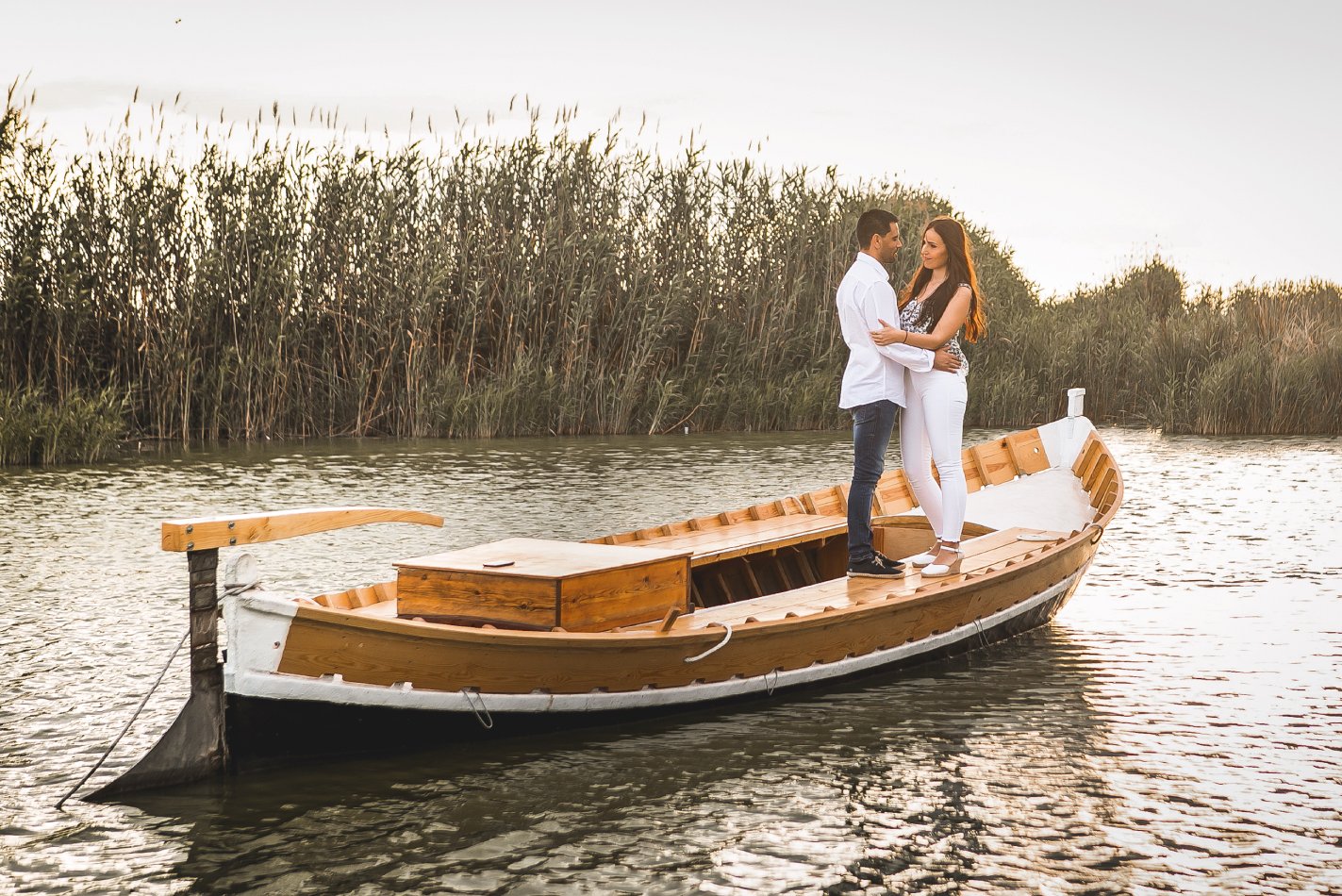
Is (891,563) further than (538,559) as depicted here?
Yes

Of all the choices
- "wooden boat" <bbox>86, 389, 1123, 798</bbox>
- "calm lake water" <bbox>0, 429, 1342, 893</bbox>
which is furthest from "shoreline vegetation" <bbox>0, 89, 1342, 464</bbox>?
"wooden boat" <bbox>86, 389, 1123, 798</bbox>

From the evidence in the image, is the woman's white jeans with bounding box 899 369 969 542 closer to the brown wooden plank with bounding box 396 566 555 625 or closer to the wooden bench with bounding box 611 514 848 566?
the wooden bench with bounding box 611 514 848 566

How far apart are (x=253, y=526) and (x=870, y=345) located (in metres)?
2.79

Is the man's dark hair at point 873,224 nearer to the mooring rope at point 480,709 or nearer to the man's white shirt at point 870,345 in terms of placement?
the man's white shirt at point 870,345

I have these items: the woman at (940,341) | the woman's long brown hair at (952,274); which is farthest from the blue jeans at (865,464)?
the woman's long brown hair at (952,274)

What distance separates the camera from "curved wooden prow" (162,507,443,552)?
13.6 ft

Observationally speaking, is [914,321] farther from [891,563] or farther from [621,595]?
[621,595]

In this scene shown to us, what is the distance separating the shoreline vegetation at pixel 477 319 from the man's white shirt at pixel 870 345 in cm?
1009

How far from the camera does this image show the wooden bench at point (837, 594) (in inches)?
220

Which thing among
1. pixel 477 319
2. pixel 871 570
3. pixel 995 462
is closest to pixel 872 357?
pixel 871 570

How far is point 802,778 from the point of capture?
4.60 meters

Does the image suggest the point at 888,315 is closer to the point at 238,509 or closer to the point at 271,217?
the point at 238,509

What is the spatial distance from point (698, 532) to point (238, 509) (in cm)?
465

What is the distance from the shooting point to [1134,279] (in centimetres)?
2519
